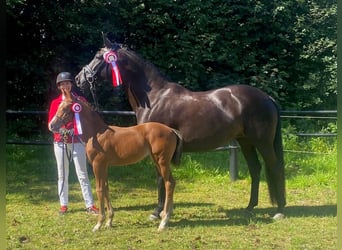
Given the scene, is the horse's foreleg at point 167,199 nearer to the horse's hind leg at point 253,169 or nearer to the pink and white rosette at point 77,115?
the pink and white rosette at point 77,115

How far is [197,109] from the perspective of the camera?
4.94 metres

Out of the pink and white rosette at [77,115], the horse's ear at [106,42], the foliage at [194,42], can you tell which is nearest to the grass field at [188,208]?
the pink and white rosette at [77,115]

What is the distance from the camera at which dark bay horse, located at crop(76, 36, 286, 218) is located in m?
4.93

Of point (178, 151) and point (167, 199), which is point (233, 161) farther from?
point (167, 199)

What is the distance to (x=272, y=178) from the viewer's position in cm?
519

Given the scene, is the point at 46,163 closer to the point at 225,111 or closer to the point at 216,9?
the point at 225,111

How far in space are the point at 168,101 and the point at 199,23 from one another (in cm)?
514

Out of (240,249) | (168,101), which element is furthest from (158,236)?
(168,101)

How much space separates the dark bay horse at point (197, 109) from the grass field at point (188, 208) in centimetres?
45

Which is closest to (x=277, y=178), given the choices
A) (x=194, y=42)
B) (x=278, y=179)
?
(x=278, y=179)

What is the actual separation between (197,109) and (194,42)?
516 cm

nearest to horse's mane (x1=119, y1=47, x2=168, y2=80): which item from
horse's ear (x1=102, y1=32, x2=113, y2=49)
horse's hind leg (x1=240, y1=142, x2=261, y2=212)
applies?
horse's ear (x1=102, y1=32, x2=113, y2=49)

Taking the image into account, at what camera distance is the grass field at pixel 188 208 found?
420 centimetres

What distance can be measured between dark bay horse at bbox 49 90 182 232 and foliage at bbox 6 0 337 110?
456cm
